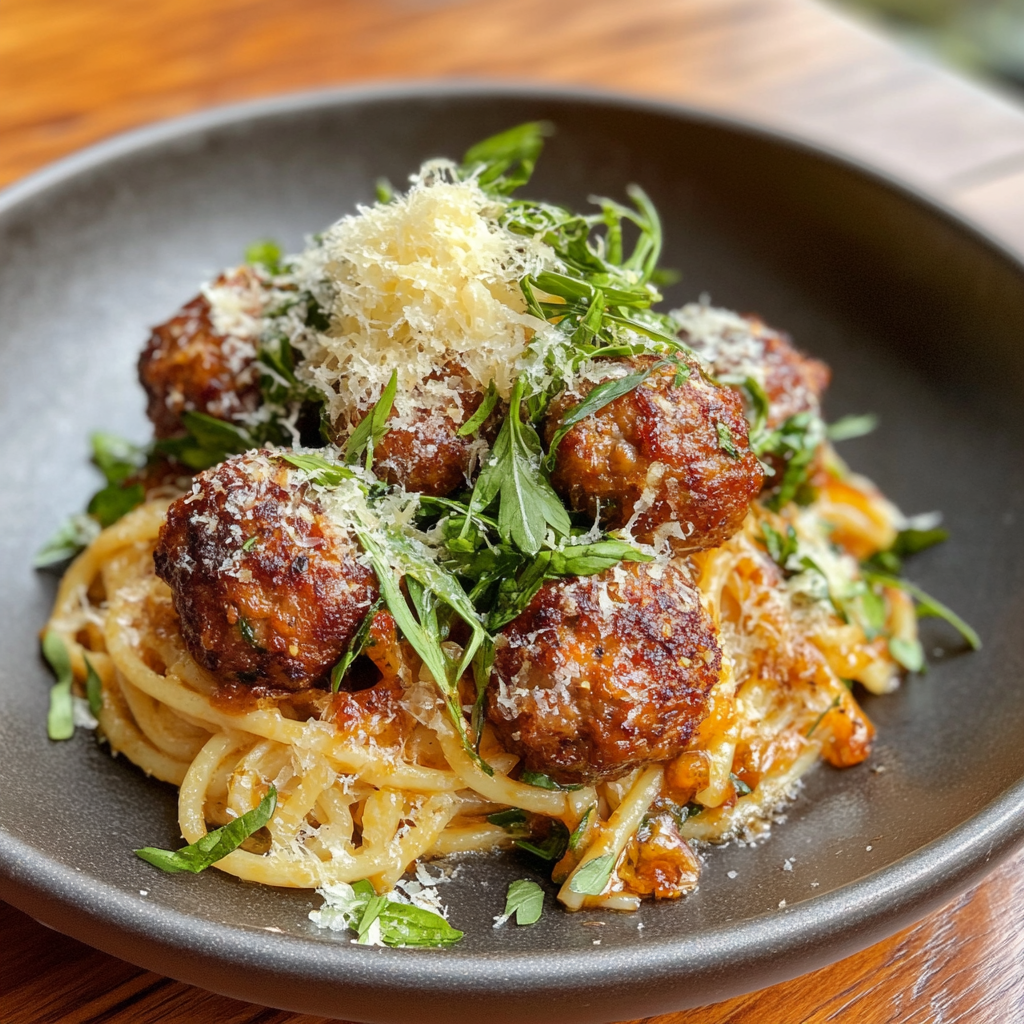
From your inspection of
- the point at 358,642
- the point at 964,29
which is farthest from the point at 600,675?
the point at 964,29

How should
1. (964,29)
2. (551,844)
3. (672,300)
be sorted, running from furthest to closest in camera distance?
(964,29), (672,300), (551,844)

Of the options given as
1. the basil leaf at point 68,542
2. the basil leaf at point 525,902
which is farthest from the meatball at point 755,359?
the basil leaf at point 68,542

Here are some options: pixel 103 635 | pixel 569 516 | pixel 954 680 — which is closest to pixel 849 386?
pixel 954 680

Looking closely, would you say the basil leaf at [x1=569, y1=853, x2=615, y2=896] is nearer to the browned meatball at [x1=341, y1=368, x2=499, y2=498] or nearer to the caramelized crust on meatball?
the browned meatball at [x1=341, y1=368, x2=499, y2=498]

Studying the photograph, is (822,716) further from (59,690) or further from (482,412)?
(59,690)

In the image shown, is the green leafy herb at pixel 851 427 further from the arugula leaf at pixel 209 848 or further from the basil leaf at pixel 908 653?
the arugula leaf at pixel 209 848

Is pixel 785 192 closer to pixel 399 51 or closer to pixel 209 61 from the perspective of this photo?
pixel 399 51
